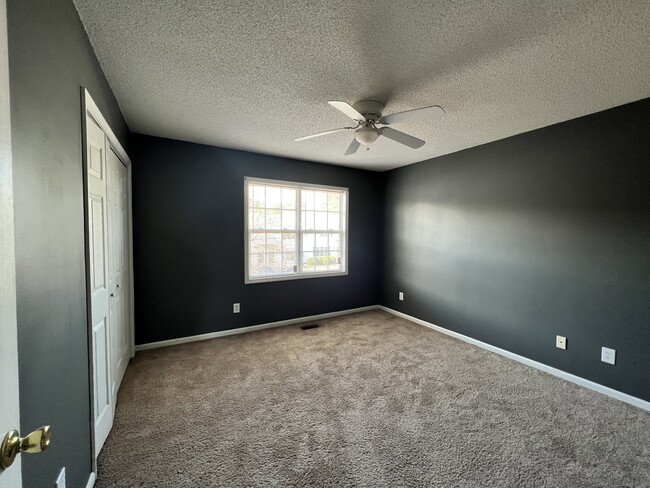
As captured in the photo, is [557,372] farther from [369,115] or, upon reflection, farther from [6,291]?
[6,291]

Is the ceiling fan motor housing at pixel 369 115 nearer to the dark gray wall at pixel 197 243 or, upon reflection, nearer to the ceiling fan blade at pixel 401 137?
the ceiling fan blade at pixel 401 137

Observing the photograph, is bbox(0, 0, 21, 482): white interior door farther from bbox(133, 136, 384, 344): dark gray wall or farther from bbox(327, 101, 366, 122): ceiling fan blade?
bbox(133, 136, 384, 344): dark gray wall

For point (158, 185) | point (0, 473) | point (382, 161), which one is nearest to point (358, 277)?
point (382, 161)

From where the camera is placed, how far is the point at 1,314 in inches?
21.1

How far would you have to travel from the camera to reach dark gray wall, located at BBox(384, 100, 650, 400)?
2.29m

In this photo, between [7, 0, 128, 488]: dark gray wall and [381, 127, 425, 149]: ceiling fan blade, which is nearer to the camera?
[7, 0, 128, 488]: dark gray wall

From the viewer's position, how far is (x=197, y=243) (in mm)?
3455

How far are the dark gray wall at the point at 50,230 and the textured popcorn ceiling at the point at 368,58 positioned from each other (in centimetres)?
44

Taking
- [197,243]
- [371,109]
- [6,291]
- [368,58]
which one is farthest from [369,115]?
[197,243]

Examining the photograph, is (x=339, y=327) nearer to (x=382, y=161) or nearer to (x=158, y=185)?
(x=382, y=161)

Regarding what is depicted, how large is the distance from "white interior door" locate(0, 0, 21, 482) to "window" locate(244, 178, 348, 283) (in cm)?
319

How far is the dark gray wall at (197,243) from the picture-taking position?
318cm

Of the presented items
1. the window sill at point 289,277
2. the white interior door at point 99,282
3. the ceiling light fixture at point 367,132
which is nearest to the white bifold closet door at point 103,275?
the white interior door at point 99,282

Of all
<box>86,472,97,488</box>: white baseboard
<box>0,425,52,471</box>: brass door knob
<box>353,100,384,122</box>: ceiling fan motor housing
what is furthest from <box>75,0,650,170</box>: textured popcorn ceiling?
<box>86,472,97,488</box>: white baseboard
